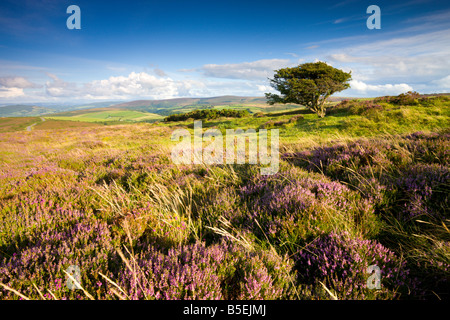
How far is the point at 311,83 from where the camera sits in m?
24.5

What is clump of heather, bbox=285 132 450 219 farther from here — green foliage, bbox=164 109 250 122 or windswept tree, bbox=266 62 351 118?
green foliage, bbox=164 109 250 122

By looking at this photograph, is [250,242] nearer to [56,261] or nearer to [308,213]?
[308,213]

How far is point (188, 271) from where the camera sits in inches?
69.8

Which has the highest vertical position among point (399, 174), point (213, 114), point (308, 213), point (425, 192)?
point (213, 114)

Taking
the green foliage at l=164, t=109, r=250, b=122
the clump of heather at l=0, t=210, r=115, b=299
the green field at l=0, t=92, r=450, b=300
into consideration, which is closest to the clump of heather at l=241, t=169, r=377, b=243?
the green field at l=0, t=92, r=450, b=300

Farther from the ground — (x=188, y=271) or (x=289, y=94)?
(x=289, y=94)

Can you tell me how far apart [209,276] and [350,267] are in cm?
138

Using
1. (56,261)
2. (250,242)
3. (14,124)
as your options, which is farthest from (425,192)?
(14,124)

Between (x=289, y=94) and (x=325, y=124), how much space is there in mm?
14890

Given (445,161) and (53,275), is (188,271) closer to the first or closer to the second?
(53,275)

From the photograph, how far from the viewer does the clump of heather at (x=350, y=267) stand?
173cm
